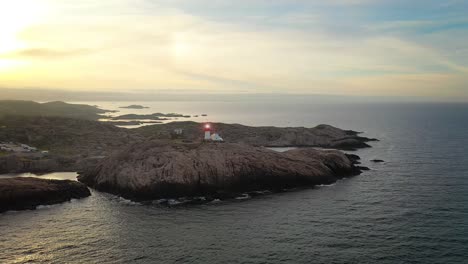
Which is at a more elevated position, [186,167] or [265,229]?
[186,167]

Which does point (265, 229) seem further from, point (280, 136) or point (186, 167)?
point (280, 136)

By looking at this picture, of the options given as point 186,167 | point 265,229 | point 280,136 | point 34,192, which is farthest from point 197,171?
point 280,136

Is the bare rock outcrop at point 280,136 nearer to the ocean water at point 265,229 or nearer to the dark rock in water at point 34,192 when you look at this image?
the ocean water at point 265,229

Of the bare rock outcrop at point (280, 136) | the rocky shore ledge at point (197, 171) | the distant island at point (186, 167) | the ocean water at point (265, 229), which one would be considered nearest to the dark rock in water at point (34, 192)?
the distant island at point (186, 167)

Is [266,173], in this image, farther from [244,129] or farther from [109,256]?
[244,129]

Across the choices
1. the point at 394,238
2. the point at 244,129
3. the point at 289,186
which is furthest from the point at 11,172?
the point at 244,129

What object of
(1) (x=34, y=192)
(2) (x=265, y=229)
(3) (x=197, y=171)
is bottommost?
(2) (x=265, y=229)
